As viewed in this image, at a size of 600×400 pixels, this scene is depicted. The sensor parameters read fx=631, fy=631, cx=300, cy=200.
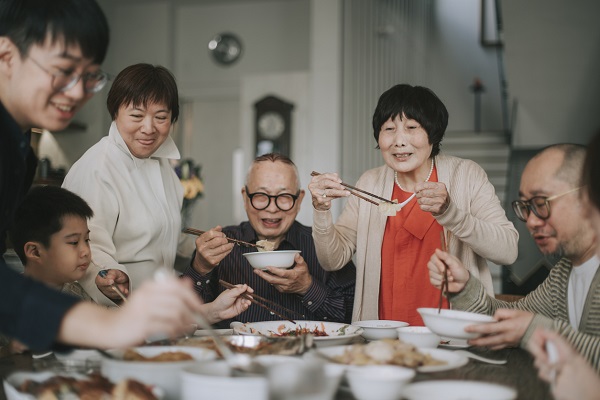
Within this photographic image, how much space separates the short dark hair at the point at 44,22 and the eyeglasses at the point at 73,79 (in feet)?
0.15

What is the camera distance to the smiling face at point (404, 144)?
242cm

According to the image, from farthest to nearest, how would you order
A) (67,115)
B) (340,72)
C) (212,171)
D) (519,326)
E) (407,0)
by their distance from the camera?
1. (212,171)
2. (407,0)
3. (340,72)
4. (519,326)
5. (67,115)

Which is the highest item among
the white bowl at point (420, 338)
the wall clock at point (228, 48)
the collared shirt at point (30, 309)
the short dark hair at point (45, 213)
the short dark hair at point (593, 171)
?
the wall clock at point (228, 48)

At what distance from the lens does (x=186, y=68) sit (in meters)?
8.22

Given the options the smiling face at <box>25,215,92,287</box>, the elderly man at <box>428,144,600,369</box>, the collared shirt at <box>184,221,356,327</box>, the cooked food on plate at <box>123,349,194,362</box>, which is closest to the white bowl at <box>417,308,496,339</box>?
the elderly man at <box>428,144,600,369</box>

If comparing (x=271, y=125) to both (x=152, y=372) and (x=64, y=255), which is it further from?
(x=152, y=372)

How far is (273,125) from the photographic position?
6.84 metres

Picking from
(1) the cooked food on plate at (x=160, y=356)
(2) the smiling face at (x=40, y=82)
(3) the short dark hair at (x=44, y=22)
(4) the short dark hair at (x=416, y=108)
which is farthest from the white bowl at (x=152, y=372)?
(4) the short dark hair at (x=416, y=108)

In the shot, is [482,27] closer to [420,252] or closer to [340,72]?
[340,72]

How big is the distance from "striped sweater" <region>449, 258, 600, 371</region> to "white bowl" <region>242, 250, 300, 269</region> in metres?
0.54

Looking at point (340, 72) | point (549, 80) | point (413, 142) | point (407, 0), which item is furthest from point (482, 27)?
point (413, 142)

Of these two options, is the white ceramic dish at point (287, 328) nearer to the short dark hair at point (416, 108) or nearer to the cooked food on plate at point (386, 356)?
the cooked food on plate at point (386, 356)

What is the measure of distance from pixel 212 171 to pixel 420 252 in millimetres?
5878

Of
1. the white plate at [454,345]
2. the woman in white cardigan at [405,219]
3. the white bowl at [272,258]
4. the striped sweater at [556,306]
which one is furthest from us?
the woman in white cardigan at [405,219]
